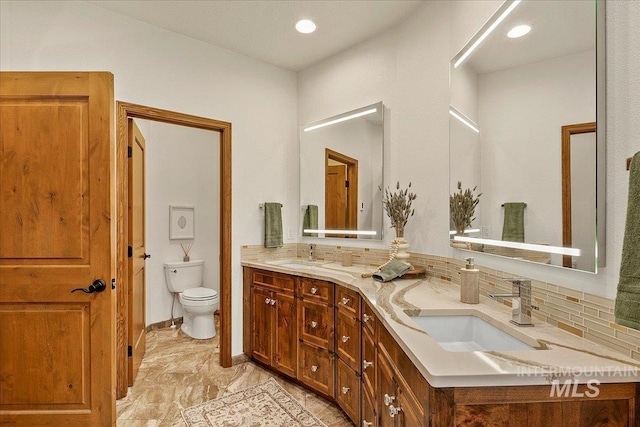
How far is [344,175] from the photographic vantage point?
2906 mm

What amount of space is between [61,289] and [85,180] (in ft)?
2.06

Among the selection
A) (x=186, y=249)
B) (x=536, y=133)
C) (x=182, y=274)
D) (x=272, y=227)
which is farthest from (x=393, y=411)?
(x=186, y=249)

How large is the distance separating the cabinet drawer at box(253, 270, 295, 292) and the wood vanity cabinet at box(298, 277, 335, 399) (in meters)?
0.11

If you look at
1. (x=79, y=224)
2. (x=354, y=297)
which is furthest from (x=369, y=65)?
(x=79, y=224)

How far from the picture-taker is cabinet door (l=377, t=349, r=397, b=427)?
52.2 inches

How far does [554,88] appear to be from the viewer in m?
1.29

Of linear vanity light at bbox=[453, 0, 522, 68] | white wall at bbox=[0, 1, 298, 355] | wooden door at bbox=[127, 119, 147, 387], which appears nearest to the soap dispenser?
linear vanity light at bbox=[453, 0, 522, 68]

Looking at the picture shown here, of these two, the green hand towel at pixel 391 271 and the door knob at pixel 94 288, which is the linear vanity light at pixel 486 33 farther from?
the door knob at pixel 94 288

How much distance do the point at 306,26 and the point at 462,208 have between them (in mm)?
1822

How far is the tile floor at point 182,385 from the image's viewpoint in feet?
7.16

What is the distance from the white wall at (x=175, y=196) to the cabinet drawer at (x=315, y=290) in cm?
194

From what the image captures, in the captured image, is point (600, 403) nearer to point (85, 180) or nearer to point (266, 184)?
point (85, 180)

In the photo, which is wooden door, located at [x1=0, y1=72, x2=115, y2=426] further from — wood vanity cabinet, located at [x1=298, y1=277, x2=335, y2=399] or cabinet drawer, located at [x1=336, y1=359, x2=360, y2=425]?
cabinet drawer, located at [x1=336, y1=359, x2=360, y2=425]

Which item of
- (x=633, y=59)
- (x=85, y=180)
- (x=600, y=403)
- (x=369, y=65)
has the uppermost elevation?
(x=369, y=65)
